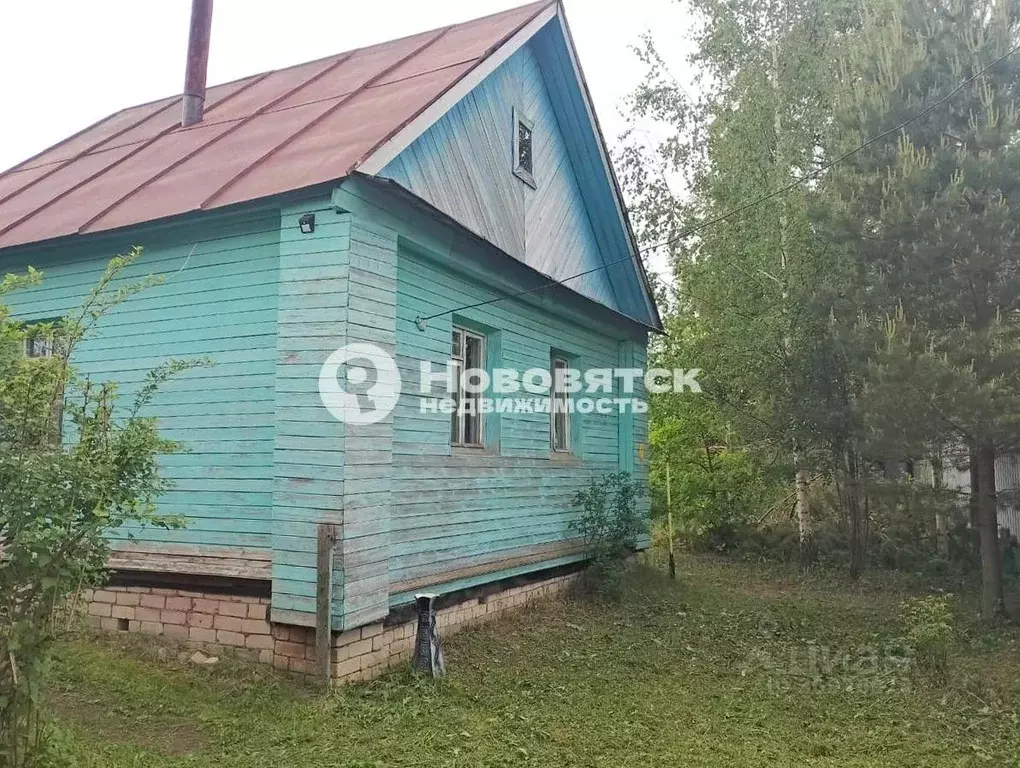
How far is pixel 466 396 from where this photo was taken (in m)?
8.13

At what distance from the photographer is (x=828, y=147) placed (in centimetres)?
1307

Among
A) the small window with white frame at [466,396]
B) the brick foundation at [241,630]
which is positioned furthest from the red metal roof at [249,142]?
the brick foundation at [241,630]

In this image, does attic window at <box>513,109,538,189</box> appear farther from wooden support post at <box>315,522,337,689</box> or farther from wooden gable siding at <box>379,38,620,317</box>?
wooden support post at <box>315,522,337,689</box>

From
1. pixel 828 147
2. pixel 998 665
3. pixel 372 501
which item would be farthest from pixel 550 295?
pixel 828 147

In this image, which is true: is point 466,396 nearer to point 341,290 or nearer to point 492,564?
point 492,564

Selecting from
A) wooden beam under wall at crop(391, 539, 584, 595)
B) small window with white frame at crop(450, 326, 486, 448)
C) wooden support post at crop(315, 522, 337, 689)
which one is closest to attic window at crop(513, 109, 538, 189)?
small window with white frame at crop(450, 326, 486, 448)

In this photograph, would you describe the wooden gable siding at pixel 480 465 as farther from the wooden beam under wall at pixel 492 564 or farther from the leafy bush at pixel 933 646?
the leafy bush at pixel 933 646

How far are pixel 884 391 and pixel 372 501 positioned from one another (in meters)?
5.67

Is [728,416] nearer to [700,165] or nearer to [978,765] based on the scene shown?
[700,165]

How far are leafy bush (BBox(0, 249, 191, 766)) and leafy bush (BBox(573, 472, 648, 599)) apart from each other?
6721 millimetres

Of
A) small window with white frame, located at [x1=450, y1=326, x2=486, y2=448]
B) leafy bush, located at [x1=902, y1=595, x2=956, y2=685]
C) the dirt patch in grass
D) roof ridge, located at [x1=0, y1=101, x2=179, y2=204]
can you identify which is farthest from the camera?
roof ridge, located at [x1=0, y1=101, x2=179, y2=204]

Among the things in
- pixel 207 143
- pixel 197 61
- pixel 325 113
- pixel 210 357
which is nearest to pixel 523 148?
pixel 325 113

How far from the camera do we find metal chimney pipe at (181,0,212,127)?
9.16 meters

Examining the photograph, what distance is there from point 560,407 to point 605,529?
1651mm
